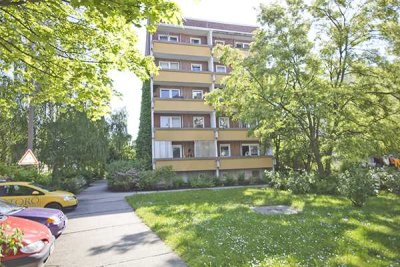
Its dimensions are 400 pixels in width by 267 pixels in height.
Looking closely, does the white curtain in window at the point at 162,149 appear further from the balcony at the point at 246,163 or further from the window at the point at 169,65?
the window at the point at 169,65

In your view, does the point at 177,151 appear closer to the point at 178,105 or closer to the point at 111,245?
the point at 178,105

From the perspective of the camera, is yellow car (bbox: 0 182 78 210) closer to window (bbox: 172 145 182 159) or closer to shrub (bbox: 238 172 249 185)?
window (bbox: 172 145 182 159)

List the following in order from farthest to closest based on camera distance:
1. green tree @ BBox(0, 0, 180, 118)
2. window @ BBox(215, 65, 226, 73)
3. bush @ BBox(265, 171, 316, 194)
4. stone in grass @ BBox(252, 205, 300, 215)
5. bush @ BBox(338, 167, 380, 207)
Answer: window @ BBox(215, 65, 226, 73) < bush @ BBox(265, 171, 316, 194) < bush @ BBox(338, 167, 380, 207) < stone in grass @ BBox(252, 205, 300, 215) < green tree @ BBox(0, 0, 180, 118)

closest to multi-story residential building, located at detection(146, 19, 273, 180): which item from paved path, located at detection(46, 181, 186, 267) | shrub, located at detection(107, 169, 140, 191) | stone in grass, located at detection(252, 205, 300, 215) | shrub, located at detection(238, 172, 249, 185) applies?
shrub, located at detection(238, 172, 249, 185)

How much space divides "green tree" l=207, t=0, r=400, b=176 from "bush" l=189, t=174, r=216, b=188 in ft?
24.6

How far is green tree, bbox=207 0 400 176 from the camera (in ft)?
64.2

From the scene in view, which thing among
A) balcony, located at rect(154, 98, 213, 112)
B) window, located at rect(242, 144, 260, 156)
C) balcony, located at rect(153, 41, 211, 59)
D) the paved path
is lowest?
the paved path

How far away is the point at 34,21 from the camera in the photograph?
7.57 metres

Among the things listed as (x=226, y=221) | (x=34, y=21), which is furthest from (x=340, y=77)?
(x=34, y=21)

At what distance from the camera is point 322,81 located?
20141mm

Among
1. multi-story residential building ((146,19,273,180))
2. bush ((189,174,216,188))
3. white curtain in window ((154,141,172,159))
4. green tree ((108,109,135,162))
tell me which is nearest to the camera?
bush ((189,174,216,188))

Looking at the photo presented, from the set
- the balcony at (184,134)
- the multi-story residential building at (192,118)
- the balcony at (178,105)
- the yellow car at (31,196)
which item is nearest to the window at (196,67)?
the multi-story residential building at (192,118)

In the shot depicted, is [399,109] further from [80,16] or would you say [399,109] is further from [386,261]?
[80,16]

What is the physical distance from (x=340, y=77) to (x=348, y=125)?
10.7 feet
